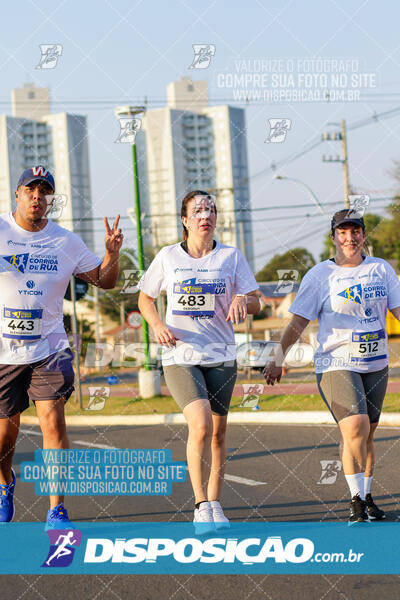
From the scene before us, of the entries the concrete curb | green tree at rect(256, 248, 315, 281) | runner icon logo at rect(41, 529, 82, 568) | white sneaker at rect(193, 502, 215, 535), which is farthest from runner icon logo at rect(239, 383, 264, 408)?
green tree at rect(256, 248, 315, 281)

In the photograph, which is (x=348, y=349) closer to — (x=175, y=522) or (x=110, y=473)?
(x=175, y=522)

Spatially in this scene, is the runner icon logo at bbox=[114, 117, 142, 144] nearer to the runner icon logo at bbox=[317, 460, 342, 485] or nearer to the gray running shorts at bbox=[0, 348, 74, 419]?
the runner icon logo at bbox=[317, 460, 342, 485]

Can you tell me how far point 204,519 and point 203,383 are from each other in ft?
2.97

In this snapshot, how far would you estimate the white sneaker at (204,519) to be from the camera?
17.1 ft

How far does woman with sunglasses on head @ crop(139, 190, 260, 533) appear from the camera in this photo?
547 centimetres

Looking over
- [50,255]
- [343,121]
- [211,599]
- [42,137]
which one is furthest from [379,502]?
[42,137]

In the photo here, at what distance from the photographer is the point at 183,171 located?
13612 cm

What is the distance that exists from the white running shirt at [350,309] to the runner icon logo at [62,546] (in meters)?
2.00

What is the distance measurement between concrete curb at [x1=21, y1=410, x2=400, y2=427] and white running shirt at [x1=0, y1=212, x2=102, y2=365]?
7.48 meters

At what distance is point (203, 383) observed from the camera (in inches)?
219

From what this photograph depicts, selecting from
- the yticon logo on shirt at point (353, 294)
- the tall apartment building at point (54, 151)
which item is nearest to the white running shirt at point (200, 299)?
the yticon logo on shirt at point (353, 294)

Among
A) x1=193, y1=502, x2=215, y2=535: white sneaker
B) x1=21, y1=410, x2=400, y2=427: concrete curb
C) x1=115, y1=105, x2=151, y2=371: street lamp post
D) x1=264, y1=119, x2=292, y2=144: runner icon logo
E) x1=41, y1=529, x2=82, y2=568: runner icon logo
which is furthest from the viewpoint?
x1=115, y1=105, x2=151, y2=371: street lamp post

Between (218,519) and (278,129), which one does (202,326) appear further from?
(278,129)

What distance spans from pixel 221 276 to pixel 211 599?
229cm
